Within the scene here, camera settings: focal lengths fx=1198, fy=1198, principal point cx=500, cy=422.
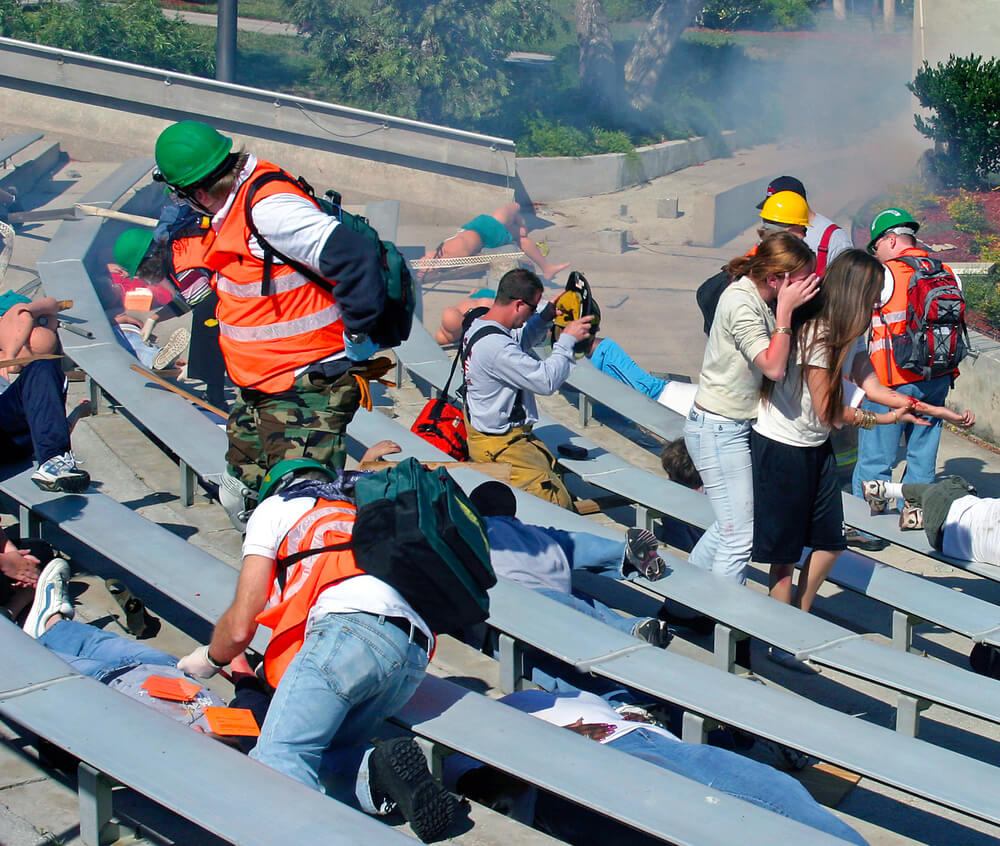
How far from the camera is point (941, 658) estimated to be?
17.8 feet

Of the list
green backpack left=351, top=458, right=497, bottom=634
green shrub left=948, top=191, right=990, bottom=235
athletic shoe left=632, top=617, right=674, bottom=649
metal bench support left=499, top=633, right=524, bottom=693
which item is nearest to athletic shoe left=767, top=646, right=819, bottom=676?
athletic shoe left=632, top=617, right=674, bottom=649

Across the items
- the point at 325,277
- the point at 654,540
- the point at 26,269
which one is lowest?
the point at 26,269

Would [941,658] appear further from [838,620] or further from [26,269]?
[26,269]

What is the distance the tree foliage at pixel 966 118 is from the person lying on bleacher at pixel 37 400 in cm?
1253

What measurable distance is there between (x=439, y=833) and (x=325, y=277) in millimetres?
1818

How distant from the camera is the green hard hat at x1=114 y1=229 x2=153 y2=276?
7.78 m

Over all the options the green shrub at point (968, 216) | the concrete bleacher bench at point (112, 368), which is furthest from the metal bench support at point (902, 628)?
the green shrub at point (968, 216)

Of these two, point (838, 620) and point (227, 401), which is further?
point (227, 401)

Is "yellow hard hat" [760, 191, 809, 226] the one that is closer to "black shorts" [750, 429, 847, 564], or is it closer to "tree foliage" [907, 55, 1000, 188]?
"black shorts" [750, 429, 847, 564]

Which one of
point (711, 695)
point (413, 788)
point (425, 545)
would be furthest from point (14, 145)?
point (413, 788)

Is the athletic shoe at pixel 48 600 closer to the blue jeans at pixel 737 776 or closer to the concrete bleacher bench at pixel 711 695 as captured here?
the concrete bleacher bench at pixel 711 695

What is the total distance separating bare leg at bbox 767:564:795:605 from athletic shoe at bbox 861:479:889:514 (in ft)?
3.54

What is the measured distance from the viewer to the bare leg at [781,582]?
5035 millimetres

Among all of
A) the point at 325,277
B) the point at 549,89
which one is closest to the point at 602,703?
the point at 325,277
